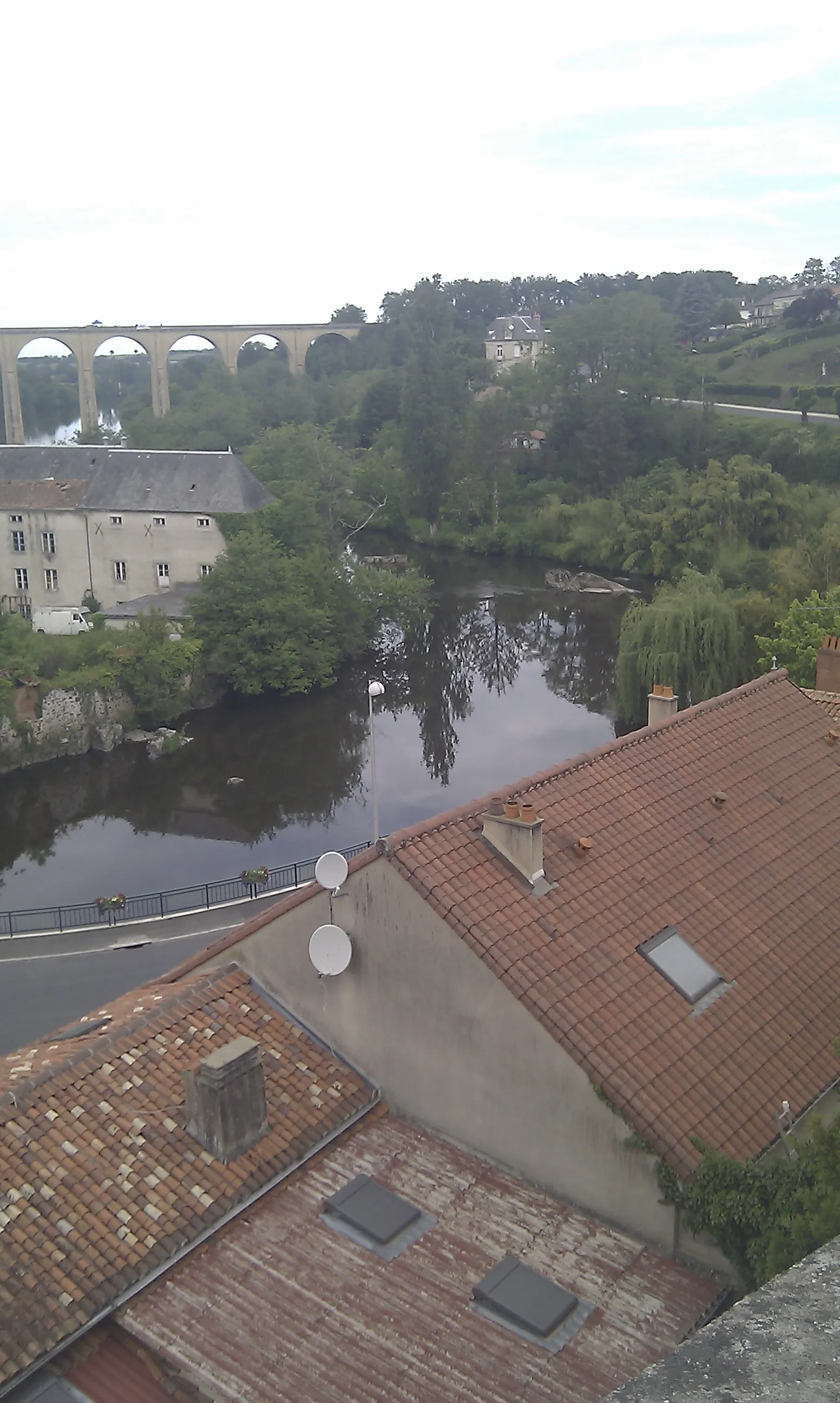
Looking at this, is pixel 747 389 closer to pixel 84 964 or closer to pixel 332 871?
pixel 84 964

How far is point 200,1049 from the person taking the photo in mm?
8969

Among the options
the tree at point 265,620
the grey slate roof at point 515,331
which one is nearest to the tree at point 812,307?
the grey slate roof at point 515,331

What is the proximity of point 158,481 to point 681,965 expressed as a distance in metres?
37.1

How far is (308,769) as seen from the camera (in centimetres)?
3162

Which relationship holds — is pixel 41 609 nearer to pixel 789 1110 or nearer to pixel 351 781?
pixel 351 781

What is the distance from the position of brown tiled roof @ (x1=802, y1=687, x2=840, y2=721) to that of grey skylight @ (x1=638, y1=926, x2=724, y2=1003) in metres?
7.14

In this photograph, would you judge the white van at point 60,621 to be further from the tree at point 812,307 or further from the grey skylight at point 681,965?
the tree at point 812,307

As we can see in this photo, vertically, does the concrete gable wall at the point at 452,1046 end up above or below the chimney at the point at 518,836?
below

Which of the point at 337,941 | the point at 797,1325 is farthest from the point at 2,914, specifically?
the point at 797,1325

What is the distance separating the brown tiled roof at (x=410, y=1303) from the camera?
→ 6633mm

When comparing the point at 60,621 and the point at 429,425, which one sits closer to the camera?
the point at 60,621

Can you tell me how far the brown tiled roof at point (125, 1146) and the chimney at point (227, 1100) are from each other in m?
0.09

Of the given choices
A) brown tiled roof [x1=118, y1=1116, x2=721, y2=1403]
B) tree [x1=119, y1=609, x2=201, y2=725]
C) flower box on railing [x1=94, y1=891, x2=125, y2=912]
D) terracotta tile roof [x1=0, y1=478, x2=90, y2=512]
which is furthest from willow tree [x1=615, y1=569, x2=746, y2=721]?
brown tiled roof [x1=118, y1=1116, x2=721, y2=1403]

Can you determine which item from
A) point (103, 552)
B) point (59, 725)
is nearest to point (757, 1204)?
point (59, 725)
